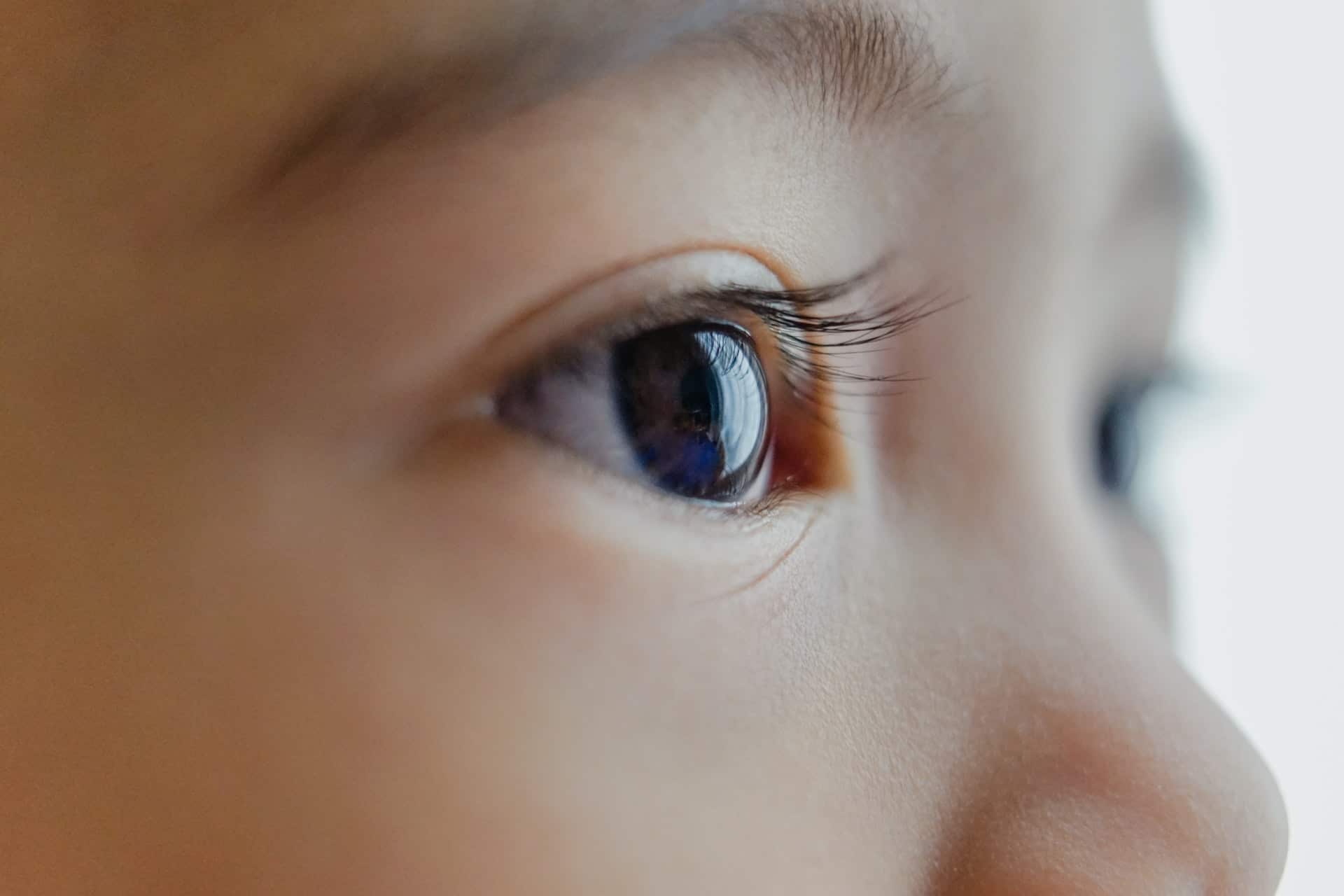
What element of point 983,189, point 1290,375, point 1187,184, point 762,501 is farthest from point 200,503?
point 1290,375

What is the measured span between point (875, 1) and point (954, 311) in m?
0.13

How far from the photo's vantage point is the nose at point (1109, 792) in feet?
1.40

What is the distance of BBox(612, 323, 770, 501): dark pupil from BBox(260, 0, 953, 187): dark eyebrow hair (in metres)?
0.09

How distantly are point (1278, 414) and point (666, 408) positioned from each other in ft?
2.71

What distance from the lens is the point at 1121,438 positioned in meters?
0.82

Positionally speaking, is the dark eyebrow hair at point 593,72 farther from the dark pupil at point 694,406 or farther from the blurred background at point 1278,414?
the blurred background at point 1278,414

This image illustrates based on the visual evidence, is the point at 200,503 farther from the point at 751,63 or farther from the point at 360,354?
the point at 751,63

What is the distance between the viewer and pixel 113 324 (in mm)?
330

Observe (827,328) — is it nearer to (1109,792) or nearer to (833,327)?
(833,327)

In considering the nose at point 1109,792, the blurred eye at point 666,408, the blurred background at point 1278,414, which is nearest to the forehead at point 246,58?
the blurred eye at point 666,408

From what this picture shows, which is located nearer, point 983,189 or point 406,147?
point 406,147

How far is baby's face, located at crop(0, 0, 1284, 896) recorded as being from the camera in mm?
324

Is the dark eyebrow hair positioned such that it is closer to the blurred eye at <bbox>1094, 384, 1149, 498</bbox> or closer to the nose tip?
the nose tip

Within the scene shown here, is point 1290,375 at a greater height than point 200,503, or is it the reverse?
point 1290,375
